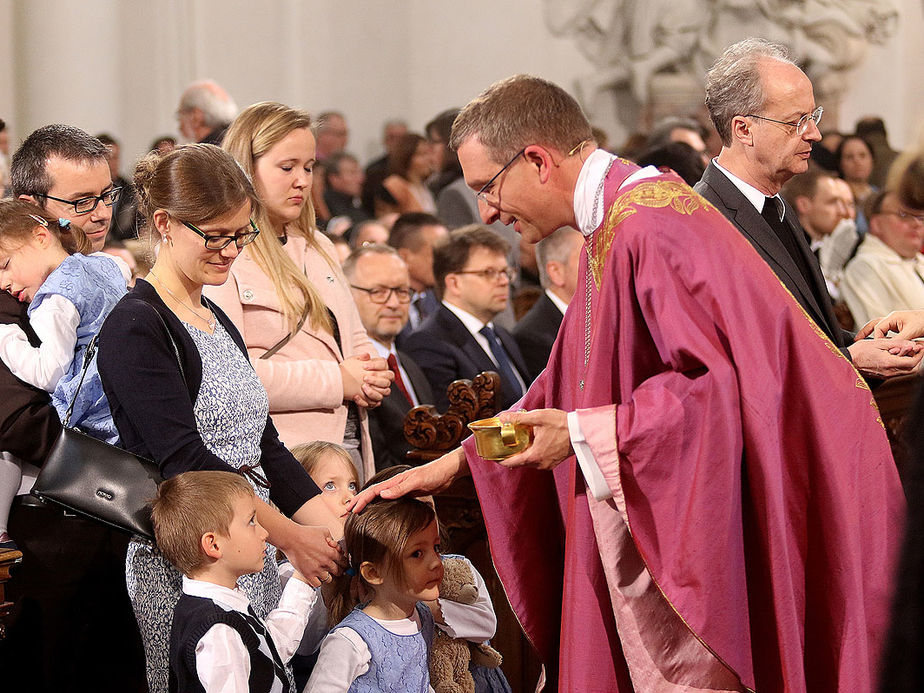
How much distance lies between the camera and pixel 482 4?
13.8 meters

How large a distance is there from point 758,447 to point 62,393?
6.24 feet

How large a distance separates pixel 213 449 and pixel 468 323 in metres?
2.67

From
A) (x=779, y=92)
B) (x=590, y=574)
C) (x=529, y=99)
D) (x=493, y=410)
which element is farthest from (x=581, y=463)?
(x=779, y=92)

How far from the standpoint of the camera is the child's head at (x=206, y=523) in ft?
9.28

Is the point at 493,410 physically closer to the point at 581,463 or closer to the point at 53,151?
the point at 581,463

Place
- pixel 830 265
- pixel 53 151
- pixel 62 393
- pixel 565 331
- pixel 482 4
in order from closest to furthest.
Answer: pixel 565 331
pixel 62 393
pixel 53 151
pixel 830 265
pixel 482 4

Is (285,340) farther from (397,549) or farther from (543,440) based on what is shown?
(543,440)

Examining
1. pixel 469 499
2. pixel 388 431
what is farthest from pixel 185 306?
pixel 388 431

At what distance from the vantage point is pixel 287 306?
12.8 feet

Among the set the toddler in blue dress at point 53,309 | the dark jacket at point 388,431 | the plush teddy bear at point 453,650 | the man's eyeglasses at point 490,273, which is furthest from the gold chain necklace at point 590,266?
the man's eyeglasses at point 490,273

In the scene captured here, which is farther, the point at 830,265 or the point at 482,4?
the point at 482,4

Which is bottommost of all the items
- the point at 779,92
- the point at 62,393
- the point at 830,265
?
the point at 830,265

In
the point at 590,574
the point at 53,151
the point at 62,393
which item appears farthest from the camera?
the point at 53,151

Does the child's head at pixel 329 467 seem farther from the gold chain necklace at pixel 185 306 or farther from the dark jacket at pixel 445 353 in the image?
the dark jacket at pixel 445 353
